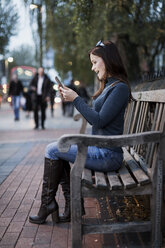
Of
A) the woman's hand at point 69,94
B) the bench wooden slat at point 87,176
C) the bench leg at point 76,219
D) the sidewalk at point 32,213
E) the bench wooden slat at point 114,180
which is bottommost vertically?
the sidewalk at point 32,213

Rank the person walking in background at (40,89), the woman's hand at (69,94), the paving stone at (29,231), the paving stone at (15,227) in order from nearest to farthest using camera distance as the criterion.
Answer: the woman's hand at (69,94) < the paving stone at (29,231) < the paving stone at (15,227) < the person walking in background at (40,89)

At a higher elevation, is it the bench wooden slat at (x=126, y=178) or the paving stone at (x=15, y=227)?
the bench wooden slat at (x=126, y=178)

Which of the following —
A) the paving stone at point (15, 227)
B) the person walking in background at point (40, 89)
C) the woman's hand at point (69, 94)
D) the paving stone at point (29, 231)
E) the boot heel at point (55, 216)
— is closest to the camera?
the woman's hand at point (69, 94)

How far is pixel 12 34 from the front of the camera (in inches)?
413

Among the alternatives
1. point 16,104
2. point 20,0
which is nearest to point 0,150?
point 20,0

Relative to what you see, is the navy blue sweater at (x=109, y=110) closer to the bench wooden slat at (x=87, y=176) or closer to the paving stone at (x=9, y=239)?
the bench wooden slat at (x=87, y=176)

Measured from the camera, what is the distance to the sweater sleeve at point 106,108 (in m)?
3.02

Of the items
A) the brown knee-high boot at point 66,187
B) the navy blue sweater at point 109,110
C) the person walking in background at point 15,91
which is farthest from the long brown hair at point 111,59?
the person walking in background at point 15,91

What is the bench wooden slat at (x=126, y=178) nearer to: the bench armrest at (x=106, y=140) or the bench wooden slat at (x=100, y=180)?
the bench wooden slat at (x=100, y=180)

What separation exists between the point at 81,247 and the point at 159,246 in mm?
600

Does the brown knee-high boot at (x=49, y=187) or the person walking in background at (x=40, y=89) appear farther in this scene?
the person walking in background at (x=40, y=89)

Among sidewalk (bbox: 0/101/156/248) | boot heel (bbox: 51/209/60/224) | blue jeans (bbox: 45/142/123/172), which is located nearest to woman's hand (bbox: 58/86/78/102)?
blue jeans (bbox: 45/142/123/172)

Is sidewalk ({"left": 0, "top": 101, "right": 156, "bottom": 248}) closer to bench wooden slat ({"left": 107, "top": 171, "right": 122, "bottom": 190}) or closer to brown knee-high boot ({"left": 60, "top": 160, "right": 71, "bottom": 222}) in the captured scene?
brown knee-high boot ({"left": 60, "top": 160, "right": 71, "bottom": 222})

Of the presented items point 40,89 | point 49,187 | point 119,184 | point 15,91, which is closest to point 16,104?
point 15,91
